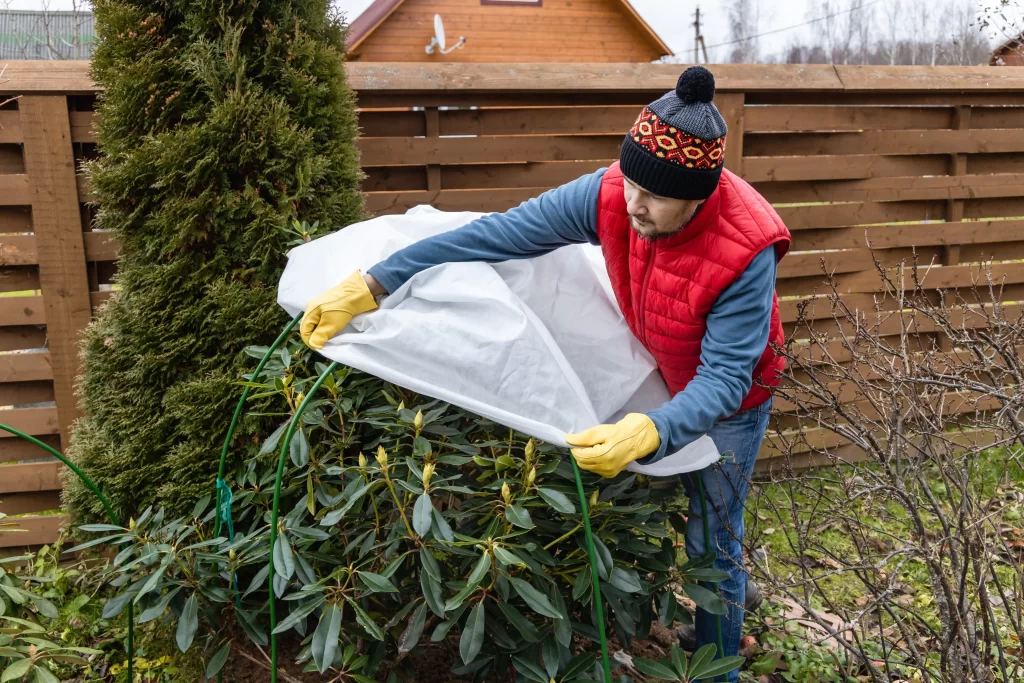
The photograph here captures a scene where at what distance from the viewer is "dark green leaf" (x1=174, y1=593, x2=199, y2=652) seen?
187cm

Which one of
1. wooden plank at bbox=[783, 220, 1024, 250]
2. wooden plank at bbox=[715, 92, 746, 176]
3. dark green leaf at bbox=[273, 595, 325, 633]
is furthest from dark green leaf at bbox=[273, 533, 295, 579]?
wooden plank at bbox=[783, 220, 1024, 250]

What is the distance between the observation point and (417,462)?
186cm

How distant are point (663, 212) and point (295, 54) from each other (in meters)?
1.42

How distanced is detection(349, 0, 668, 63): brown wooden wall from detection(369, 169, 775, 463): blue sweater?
47.1ft

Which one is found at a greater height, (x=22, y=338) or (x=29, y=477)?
(x=22, y=338)

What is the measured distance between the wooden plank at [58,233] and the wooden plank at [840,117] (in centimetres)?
298

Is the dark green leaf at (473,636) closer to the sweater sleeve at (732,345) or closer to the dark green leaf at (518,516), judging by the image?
the dark green leaf at (518,516)

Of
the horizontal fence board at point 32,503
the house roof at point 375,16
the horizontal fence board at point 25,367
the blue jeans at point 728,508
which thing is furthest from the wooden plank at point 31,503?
the house roof at point 375,16

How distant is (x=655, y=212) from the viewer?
1807mm

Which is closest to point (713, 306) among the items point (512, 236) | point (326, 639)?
point (512, 236)

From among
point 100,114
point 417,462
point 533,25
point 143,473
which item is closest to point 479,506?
point 417,462

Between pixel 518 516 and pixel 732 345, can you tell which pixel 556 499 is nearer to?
pixel 518 516

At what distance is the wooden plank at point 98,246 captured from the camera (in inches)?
112

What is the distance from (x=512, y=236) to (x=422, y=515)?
819 mm
